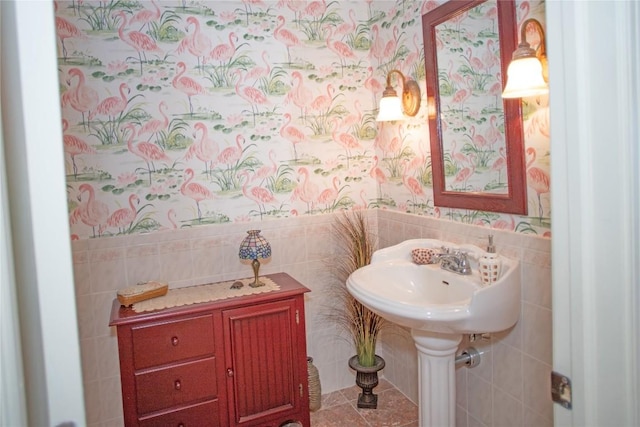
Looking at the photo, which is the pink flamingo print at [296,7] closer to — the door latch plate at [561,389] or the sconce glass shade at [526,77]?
the sconce glass shade at [526,77]

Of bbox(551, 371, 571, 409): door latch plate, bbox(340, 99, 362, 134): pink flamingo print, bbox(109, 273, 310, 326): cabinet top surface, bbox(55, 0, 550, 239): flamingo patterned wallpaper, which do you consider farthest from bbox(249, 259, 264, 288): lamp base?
bbox(551, 371, 571, 409): door latch plate

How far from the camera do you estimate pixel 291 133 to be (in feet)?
8.70

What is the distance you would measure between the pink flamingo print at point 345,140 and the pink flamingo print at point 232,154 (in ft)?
1.97

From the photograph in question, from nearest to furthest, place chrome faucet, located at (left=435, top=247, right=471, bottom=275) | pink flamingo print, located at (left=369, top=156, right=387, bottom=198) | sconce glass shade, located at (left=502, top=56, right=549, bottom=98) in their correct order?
sconce glass shade, located at (left=502, top=56, right=549, bottom=98) < chrome faucet, located at (left=435, top=247, right=471, bottom=275) < pink flamingo print, located at (left=369, top=156, right=387, bottom=198)

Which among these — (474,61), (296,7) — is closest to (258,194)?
(296,7)

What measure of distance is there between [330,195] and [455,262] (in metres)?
1.01

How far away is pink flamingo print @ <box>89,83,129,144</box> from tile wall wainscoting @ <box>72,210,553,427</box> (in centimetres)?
62

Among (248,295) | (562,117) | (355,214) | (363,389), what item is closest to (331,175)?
(355,214)

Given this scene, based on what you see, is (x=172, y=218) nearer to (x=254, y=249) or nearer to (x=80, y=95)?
(x=254, y=249)

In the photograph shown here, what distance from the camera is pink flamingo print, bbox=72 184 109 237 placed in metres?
2.24

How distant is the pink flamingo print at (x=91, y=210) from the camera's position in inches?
88.2

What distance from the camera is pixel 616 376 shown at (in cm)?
74

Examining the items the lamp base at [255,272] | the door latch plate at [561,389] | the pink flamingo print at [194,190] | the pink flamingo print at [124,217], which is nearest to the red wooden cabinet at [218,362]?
the lamp base at [255,272]

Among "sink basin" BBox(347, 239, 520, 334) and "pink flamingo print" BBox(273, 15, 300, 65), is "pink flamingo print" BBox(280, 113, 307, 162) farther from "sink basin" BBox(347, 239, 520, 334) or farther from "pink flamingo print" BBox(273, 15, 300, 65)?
"sink basin" BBox(347, 239, 520, 334)
